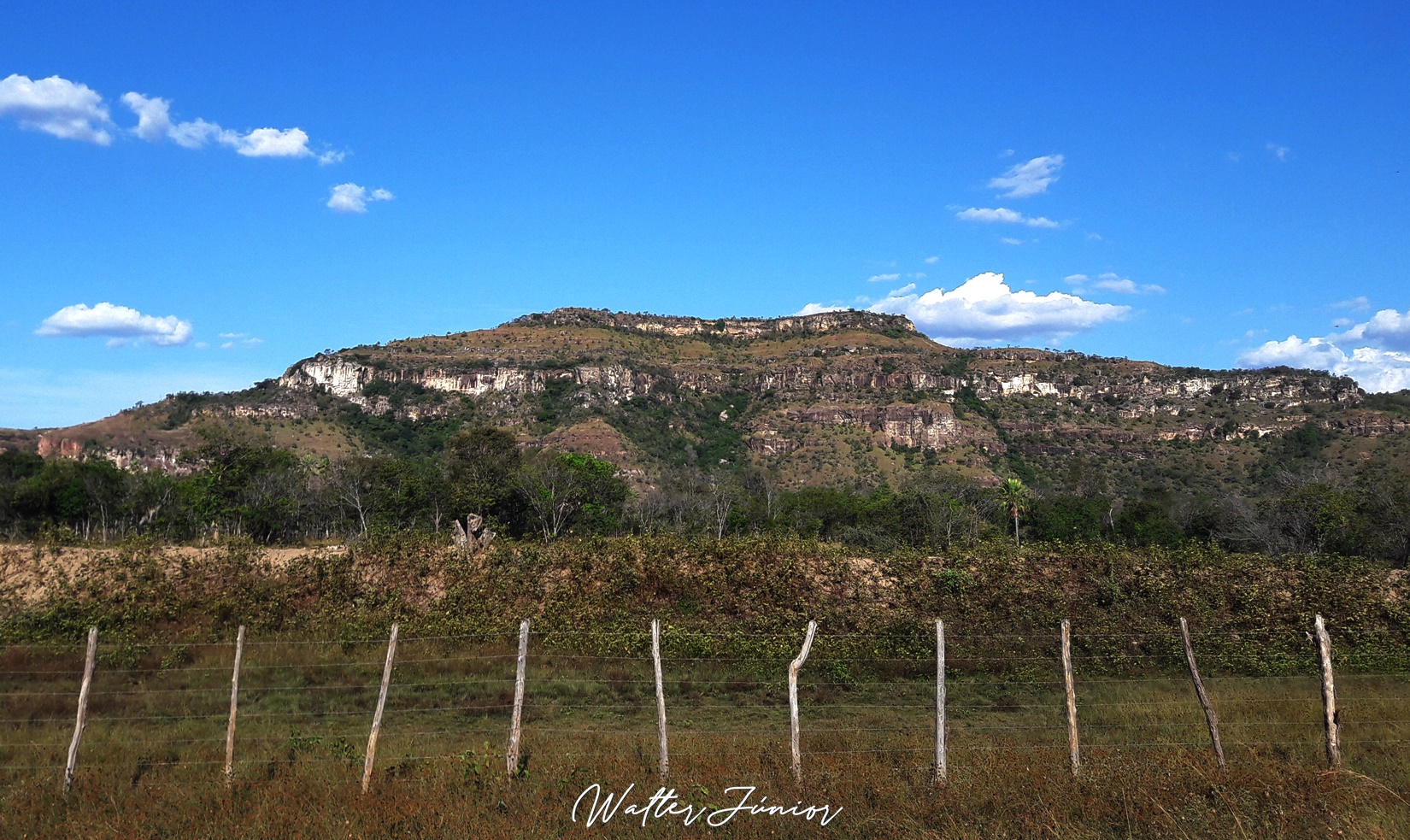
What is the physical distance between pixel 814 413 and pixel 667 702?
5004 inches

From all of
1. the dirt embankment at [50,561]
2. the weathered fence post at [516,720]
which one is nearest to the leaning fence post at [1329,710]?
the weathered fence post at [516,720]

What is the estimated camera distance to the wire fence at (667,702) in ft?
32.9

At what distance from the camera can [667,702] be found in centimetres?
1575

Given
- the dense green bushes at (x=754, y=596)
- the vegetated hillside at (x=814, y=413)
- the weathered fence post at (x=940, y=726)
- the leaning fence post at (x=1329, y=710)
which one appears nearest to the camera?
the leaning fence post at (x=1329, y=710)

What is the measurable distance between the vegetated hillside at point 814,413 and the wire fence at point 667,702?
7725cm

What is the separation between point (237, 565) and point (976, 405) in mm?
143119

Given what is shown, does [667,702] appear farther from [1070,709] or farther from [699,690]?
[1070,709]

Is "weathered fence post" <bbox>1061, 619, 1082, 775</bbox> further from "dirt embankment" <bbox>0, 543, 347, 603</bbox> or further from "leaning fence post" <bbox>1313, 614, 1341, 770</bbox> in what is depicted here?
"dirt embankment" <bbox>0, 543, 347, 603</bbox>

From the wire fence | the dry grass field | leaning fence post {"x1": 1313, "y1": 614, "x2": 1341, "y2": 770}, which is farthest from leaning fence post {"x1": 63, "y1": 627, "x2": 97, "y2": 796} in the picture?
leaning fence post {"x1": 1313, "y1": 614, "x2": 1341, "y2": 770}

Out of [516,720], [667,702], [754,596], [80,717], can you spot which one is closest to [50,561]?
[80,717]

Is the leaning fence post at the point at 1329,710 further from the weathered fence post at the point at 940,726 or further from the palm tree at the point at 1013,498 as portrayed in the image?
the palm tree at the point at 1013,498

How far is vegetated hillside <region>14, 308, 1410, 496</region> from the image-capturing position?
11012 centimetres

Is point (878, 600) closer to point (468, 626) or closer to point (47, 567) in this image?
point (468, 626)

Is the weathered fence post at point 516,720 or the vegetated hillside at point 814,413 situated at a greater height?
the vegetated hillside at point 814,413
